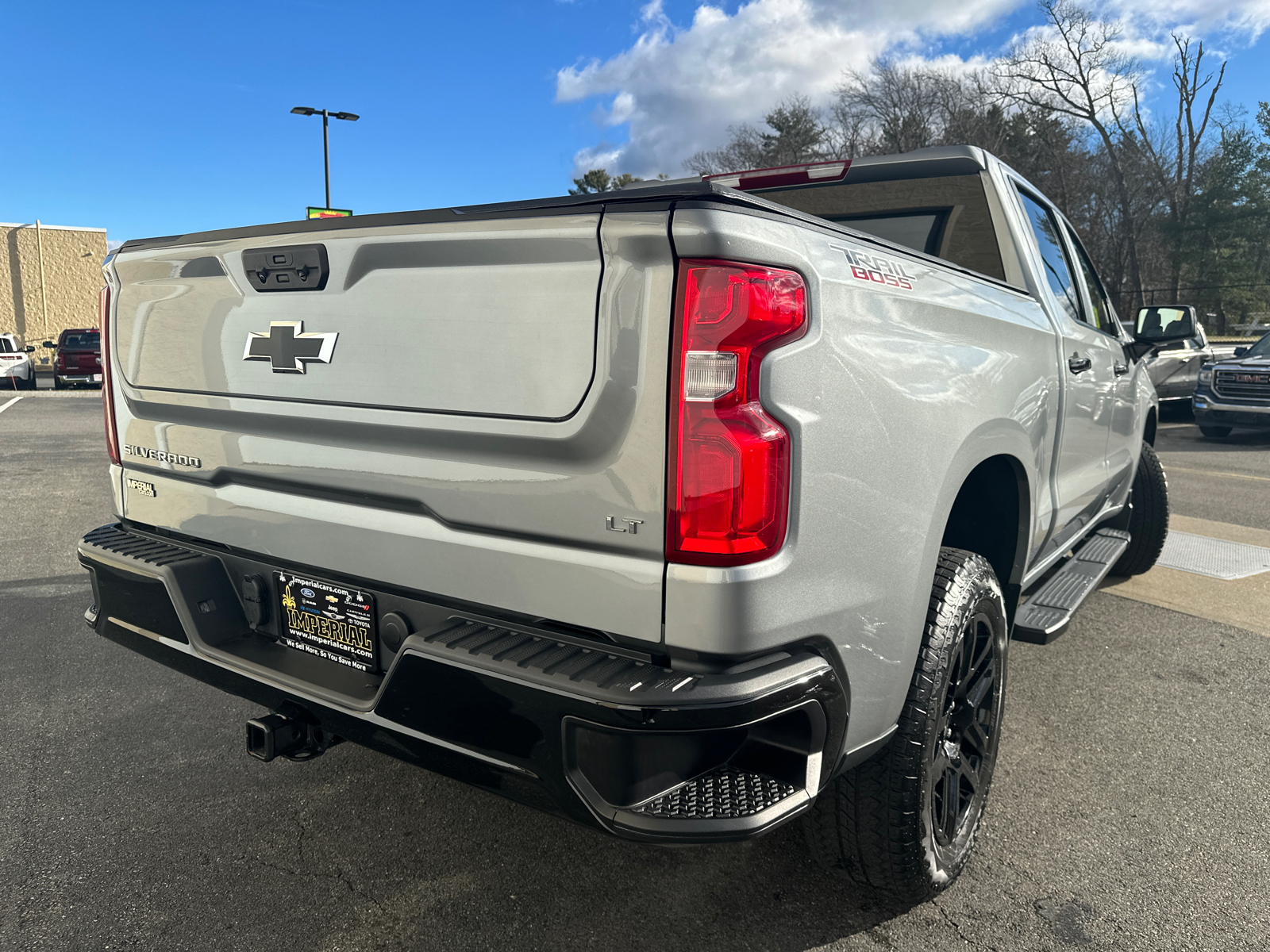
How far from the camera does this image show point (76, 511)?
7.12 meters

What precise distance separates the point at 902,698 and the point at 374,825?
5.16 feet

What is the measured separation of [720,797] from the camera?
1.72 m

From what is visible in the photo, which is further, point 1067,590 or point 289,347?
point 1067,590

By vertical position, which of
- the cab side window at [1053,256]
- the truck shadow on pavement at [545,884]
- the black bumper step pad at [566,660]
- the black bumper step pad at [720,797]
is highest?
the cab side window at [1053,256]

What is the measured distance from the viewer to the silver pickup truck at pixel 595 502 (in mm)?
1625

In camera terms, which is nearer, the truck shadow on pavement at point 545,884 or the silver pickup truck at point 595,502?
the silver pickup truck at point 595,502

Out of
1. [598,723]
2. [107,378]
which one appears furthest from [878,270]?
[107,378]

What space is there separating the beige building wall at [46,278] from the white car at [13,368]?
27.1 meters

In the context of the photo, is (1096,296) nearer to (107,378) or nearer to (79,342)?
(107,378)

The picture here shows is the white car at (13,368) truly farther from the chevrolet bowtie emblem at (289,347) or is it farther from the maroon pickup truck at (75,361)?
the chevrolet bowtie emblem at (289,347)

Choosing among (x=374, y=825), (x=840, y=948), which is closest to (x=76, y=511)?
(x=374, y=825)

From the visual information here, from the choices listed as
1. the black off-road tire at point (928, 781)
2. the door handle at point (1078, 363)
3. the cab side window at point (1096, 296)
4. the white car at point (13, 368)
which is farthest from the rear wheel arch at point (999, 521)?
the white car at point (13, 368)

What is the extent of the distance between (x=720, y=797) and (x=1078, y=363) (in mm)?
2487

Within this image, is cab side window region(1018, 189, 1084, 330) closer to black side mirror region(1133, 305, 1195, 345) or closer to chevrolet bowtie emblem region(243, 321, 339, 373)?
black side mirror region(1133, 305, 1195, 345)
